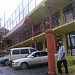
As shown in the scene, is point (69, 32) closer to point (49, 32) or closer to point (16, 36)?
point (49, 32)

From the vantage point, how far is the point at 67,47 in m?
24.0

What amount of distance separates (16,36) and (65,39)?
24487 millimetres

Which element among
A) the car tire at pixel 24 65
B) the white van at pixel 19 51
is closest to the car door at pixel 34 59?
the car tire at pixel 24 65

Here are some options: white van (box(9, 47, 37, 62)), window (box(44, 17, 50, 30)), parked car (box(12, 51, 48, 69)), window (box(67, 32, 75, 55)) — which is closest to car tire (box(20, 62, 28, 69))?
parked car (box(12, 51, 48, 69))

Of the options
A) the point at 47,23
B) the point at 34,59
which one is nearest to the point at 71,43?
the point at 34,59

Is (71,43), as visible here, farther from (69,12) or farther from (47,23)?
(47,23)

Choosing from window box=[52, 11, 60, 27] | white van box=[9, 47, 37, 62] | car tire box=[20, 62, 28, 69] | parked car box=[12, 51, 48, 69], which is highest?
window box=[52, 11, 60, 27]

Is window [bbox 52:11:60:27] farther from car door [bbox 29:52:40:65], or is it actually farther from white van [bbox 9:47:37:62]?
car door [bbox 29:52:40:65]

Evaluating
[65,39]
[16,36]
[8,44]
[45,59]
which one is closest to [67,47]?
[65,39]

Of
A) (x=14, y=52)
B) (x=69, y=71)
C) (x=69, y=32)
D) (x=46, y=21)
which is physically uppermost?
(x=46, y=21)

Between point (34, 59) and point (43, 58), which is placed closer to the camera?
point (34, 59)

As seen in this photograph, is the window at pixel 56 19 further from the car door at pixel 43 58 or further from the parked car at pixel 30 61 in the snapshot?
the parked car at pixel 30 61

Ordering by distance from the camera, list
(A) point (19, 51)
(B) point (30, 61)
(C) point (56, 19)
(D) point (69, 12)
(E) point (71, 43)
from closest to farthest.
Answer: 1. (B) point (30, 61)
2. (E) point (71, 43)
3. (D) point (69, 12)
4. (A) point (19, 51)
5. (C) point (56, 19)

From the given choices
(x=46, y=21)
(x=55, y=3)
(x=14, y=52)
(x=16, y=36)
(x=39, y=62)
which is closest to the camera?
(x=39, y=62)
